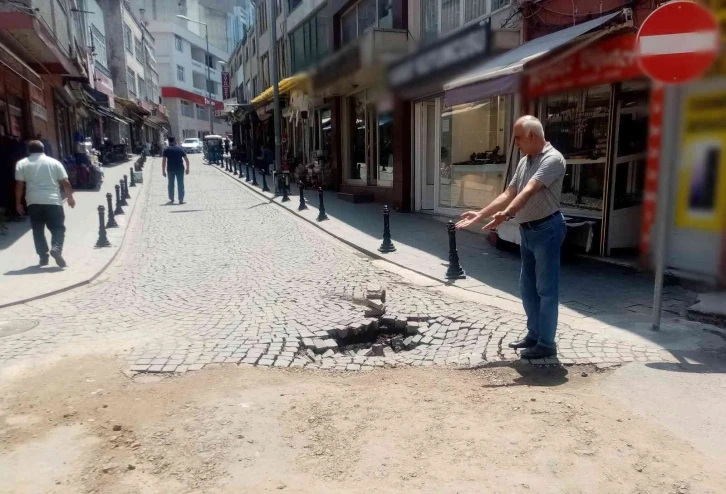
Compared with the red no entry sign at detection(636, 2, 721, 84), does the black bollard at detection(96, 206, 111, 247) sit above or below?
below

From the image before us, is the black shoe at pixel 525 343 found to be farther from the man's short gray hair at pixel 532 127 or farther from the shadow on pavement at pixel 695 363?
the man's short gray hair at pixel 532 127

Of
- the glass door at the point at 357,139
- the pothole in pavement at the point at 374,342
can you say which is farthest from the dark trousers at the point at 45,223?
the glass door at the point at 357,139

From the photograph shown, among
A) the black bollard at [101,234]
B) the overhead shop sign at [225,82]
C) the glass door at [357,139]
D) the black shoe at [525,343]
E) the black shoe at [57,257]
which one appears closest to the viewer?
the black shoe at [525,343]

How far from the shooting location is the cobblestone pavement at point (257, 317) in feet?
15.1

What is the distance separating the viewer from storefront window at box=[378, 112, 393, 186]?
1451cm

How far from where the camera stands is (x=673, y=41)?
4.52m

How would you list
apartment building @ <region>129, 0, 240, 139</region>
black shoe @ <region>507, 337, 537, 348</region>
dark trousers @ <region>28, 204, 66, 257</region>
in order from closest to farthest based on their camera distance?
black shoe @ <region>507, 337, 537, 348</region> → dark trousers @ <region>28, 204, 66, 257</region> → apartment building @ <region>129, 0, 240, 139</region>

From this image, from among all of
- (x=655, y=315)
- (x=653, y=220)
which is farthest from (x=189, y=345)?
(x=653, y=220)

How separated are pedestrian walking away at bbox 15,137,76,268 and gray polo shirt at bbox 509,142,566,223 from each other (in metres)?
6.72

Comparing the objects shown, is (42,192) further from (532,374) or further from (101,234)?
(532,374)

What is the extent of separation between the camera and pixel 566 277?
7000 mm

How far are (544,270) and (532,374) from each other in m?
0.80

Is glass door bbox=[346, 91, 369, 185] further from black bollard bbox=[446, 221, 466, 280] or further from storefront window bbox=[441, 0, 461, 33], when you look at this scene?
black bollard bbox=[446, 221, 466, 280]

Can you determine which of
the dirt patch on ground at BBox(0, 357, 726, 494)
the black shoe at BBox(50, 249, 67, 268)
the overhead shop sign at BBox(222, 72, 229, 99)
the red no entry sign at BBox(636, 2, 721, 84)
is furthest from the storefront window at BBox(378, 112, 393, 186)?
the overhead shop sign at BBox(222, 72, 229, 99)
